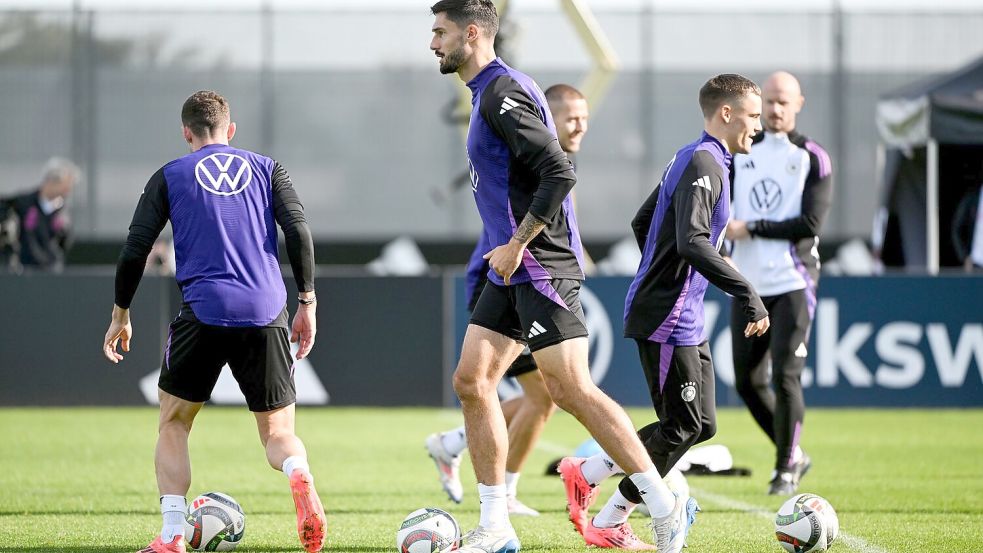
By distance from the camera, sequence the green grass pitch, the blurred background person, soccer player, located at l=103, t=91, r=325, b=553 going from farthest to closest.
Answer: the blurred background person < the green grass pitch < soccer player, located at l=103, t=91, r=325, b=553

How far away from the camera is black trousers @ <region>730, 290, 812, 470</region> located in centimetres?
848

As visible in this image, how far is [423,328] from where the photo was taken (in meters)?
14.4

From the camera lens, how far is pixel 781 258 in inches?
343

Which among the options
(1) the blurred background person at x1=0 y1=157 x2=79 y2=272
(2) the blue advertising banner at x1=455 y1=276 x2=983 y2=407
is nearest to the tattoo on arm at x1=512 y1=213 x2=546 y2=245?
(2) the blue advertising banner at x1=455 y1=276 x2=983 y2=407

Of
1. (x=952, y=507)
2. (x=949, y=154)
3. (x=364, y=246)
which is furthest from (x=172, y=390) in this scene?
(x=364, y=246)

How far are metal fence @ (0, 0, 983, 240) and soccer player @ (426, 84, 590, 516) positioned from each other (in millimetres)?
15461

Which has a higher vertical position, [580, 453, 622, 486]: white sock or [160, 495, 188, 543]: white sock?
[580, 453, 622, 486]: white sock

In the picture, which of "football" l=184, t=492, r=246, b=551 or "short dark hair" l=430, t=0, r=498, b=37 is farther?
"football" l=184, t=492, r=246, b=551

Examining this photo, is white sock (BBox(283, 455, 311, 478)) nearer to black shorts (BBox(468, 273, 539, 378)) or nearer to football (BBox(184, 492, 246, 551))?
football (BBox(184, 492, 246, 551))

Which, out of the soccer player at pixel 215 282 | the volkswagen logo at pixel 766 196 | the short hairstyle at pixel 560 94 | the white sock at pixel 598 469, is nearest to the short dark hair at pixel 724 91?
the short hairstyle at pixel 560 94

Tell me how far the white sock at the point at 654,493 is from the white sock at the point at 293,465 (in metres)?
1.36

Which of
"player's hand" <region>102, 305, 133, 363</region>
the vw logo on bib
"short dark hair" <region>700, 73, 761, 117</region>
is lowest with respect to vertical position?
"player's hand" <region>102, 305, 133, 363</region>

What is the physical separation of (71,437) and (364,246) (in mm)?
12011

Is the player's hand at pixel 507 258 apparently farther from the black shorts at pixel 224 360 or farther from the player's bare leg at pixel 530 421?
the player's bare leg at pixel 530 421
